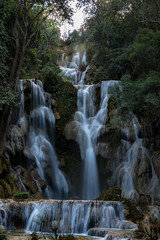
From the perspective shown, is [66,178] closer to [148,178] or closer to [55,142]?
[55,142]

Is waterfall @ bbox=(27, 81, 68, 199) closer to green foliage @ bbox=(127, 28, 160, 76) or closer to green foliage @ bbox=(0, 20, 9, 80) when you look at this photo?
green foliage @ bbox=(0, 20, 9, 80)

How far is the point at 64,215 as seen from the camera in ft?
32.5

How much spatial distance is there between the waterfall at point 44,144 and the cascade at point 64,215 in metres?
5.96

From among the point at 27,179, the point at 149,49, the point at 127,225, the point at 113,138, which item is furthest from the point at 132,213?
the point at 149,49

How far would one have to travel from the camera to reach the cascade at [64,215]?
31.7 ft

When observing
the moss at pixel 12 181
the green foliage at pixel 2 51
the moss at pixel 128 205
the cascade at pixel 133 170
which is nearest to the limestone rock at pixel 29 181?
the moss at pixel 12 181

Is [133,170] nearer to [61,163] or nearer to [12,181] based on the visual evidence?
[61,163]

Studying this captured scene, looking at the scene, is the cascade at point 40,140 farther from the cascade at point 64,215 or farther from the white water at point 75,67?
the white water at point 75,67

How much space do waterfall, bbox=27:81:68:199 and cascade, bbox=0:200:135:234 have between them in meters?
5.96

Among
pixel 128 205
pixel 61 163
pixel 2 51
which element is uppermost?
pixel 2 51

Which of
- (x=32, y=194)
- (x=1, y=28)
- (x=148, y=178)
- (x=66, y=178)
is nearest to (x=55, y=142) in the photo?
(x=66, y=178)

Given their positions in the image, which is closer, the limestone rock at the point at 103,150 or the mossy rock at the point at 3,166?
the mossy rock at the point at 3,166

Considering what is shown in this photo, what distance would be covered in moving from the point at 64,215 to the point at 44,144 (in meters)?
8.73

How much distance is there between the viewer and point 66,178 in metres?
18.2
